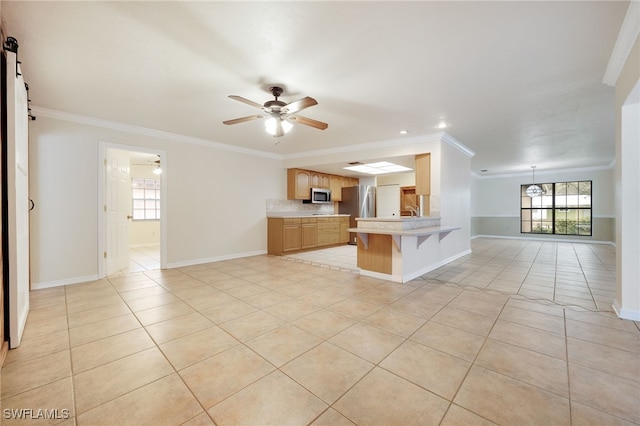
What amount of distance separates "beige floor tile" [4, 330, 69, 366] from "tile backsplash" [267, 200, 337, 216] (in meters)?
4.52

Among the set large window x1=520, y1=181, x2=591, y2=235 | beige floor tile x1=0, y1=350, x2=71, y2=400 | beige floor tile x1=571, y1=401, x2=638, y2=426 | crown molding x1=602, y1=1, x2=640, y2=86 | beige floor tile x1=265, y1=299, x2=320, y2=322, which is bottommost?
beige floor tile x1=0, y1=350, x2=71, y2=400

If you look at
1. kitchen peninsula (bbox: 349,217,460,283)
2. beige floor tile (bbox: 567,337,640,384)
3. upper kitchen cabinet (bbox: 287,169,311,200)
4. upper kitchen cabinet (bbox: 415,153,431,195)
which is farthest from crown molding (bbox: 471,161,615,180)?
beige floor tile (bbox: 567,337,640,384)

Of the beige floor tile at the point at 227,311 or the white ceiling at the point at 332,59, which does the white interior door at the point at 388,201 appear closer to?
the white ceiling at the point at 332,59

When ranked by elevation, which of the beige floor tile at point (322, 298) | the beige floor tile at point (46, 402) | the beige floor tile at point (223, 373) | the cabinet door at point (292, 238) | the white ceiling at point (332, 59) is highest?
the white ceiling at point (332, 59)

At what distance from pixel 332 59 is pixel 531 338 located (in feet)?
9.77

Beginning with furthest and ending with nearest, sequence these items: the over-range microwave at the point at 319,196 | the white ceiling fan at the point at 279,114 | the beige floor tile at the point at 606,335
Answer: the over-range microwave at the point at 319,196, the white ceiling fan at the point at 279,114, the beige floor tile at the point at 606,335

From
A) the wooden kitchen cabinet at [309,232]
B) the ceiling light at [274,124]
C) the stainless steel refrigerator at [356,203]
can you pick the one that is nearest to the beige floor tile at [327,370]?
the ceiling light at [274,124]

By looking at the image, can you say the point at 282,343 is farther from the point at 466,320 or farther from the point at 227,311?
the point at 466,320

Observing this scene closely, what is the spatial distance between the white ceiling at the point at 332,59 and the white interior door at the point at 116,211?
99 centimetres

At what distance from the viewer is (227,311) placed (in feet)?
9.12

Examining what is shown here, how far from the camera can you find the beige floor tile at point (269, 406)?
135 centimetres

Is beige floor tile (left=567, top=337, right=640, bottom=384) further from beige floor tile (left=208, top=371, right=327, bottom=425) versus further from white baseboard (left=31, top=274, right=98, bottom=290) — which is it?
white baseboard (left=31, top=274, right=98, bottom=290)

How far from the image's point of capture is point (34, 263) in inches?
139

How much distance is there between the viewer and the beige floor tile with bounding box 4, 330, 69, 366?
6.32ft
